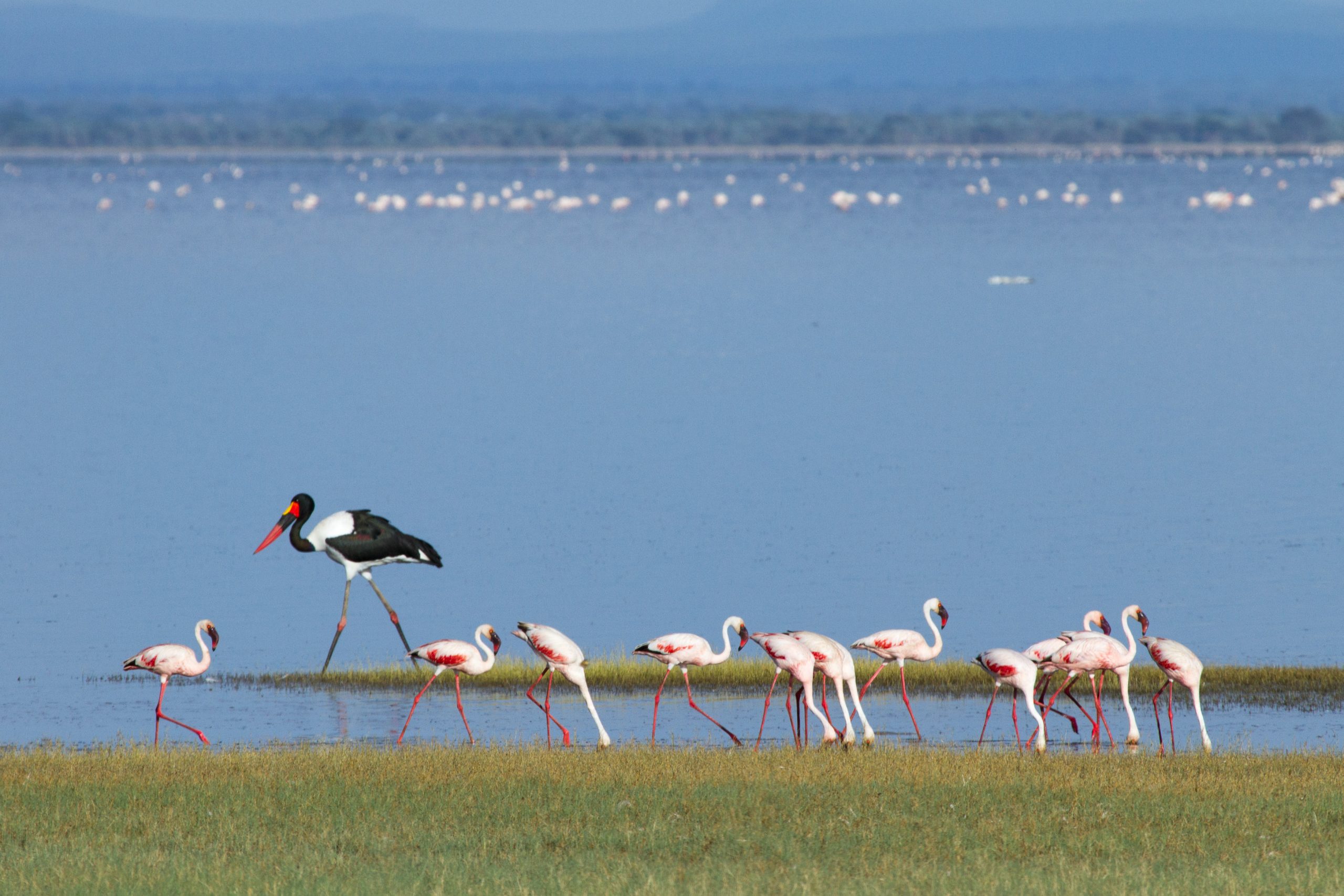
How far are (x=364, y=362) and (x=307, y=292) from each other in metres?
15.6

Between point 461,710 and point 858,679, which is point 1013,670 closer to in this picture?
point 858,679

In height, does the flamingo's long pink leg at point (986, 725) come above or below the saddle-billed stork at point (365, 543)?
below

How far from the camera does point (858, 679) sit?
1722cm

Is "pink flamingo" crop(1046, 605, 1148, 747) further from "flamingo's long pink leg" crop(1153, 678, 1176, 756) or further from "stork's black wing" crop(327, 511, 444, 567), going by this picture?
"stork's black wing" crop(327, 511, 444, 567)

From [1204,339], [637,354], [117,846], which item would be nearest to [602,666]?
[117,846]

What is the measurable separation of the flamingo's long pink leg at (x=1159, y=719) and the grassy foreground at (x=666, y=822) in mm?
510

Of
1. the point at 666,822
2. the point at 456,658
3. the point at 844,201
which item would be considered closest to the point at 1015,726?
the point at 666,822

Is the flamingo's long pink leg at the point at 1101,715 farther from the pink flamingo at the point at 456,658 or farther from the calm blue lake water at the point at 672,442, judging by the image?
the pink flamingo at the point at 456,658

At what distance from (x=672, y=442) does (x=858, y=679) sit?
1378 cm

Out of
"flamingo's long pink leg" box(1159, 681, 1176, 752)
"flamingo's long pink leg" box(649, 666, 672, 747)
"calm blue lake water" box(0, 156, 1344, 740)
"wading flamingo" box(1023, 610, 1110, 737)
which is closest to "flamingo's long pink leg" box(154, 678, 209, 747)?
"calm blue lake water" box(0, 156, 1344, 740)

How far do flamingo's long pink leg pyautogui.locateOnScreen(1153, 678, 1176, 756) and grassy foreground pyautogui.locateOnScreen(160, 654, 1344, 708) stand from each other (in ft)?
1.03

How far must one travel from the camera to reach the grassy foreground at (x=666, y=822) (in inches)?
408

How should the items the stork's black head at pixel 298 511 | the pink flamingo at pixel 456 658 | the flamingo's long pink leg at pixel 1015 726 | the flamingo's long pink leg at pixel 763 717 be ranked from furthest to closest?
1. the stork's black head at pixel 298 511
2. the pink flamingo at pixel 456 658
3. the flamingo's long pink leg at pixel 763 717
4. the flamingo's long pink leg at pixel 1015 726

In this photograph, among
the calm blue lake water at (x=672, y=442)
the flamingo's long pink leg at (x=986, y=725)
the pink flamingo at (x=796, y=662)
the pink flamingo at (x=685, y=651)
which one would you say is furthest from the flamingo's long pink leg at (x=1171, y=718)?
the pink flamingo at (x=685, y=651)
